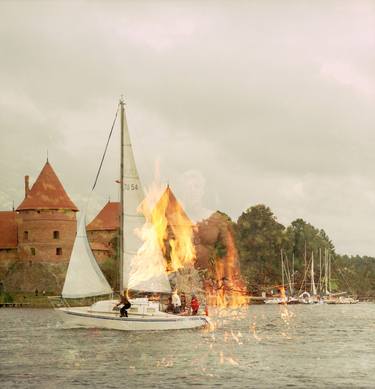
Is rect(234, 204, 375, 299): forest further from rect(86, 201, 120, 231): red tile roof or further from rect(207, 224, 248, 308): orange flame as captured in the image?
rect(86, 201, 120, 231): red tile roof

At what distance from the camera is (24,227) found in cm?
12406

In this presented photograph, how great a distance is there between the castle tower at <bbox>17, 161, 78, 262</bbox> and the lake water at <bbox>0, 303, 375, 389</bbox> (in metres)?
61.0

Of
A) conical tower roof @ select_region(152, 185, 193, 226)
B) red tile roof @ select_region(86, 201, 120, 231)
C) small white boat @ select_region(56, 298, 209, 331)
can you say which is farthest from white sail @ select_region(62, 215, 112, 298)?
red tile roof @ select_region(86, 201, 120, 231)

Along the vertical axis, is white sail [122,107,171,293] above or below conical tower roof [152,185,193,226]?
→ below

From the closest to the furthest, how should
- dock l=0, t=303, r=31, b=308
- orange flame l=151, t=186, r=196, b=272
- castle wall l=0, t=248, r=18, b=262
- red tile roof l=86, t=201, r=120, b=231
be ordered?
orange flame l=151, t=186, r=196, b=272 < dock l=0, t=303, r=31, b=308 < castle wall l=0, t=248, r=18, b=262 < red tile roof l=86, t=201, r=120, b=231

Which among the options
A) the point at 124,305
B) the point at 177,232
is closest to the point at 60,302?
the point at 177,232

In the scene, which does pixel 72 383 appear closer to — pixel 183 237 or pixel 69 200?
pixel 183 237

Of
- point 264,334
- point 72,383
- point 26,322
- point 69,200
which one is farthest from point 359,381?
point 69,200

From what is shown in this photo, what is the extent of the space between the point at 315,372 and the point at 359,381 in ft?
10.5

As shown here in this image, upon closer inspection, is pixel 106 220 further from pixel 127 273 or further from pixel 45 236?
pixel 127 273

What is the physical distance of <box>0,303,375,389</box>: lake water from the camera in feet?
112

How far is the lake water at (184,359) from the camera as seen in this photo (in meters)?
34.0

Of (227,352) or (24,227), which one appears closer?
(227,352)

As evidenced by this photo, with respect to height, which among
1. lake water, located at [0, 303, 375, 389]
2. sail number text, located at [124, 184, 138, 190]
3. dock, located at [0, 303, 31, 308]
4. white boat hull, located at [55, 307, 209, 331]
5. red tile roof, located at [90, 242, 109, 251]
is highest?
red tile roof, located at [90, 242, 109, 251]
